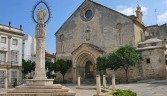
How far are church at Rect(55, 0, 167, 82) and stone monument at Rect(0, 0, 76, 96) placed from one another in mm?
15865

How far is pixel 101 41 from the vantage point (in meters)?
32.6

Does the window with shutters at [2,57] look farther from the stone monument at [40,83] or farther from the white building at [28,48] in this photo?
the stone monument at [40,83]

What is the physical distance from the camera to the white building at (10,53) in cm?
3166

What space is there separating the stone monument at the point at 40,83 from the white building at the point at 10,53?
1787 centimetres

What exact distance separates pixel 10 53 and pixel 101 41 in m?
15.3

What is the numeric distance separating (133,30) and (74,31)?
10.9 metres

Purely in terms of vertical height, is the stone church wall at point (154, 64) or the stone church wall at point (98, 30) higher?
the stone church wall at point (98, 30)

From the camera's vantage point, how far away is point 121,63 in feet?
86.5

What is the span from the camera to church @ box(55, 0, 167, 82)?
91.5 feet

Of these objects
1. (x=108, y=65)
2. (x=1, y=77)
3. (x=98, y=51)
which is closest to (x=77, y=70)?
(x=98, y=51)

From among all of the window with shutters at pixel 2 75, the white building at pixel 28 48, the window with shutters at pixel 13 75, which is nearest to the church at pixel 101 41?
the window with shutters at pixel 13 75

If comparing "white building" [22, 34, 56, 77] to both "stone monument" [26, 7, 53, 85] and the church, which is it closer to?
the church

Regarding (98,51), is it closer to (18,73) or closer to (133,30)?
(133,30)

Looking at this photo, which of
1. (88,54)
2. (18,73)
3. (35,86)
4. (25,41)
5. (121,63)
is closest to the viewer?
(35,86)
